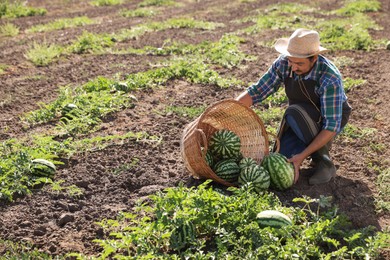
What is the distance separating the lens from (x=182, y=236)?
4305 mm

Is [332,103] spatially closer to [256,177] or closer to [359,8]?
[256,177]

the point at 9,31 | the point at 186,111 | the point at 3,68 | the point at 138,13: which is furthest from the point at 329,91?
the point at 138,13

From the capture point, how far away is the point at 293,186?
18.5ft

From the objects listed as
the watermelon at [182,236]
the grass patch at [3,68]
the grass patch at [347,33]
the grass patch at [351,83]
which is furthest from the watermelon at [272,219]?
the grass patch at [347,33]

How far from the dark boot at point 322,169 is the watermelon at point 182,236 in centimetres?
187

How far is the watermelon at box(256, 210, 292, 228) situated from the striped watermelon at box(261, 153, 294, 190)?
88cm

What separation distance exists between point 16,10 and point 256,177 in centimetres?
1435

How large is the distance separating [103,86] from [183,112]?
5.26 feet

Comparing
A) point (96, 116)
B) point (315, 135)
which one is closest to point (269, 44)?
point (96, 116)

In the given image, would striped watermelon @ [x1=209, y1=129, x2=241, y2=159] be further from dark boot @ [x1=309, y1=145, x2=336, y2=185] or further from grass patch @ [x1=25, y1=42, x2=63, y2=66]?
grass patch @ [x1=25, y1=42, x2=63, y2=66]

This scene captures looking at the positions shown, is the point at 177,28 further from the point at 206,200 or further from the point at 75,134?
the point at 206,200

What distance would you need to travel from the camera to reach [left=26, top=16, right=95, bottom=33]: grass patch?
1460 centimetres

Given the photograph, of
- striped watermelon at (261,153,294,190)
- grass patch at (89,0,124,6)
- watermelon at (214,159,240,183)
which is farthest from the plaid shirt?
grass patch at (89,0,124,6)

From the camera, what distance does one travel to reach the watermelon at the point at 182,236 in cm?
423
